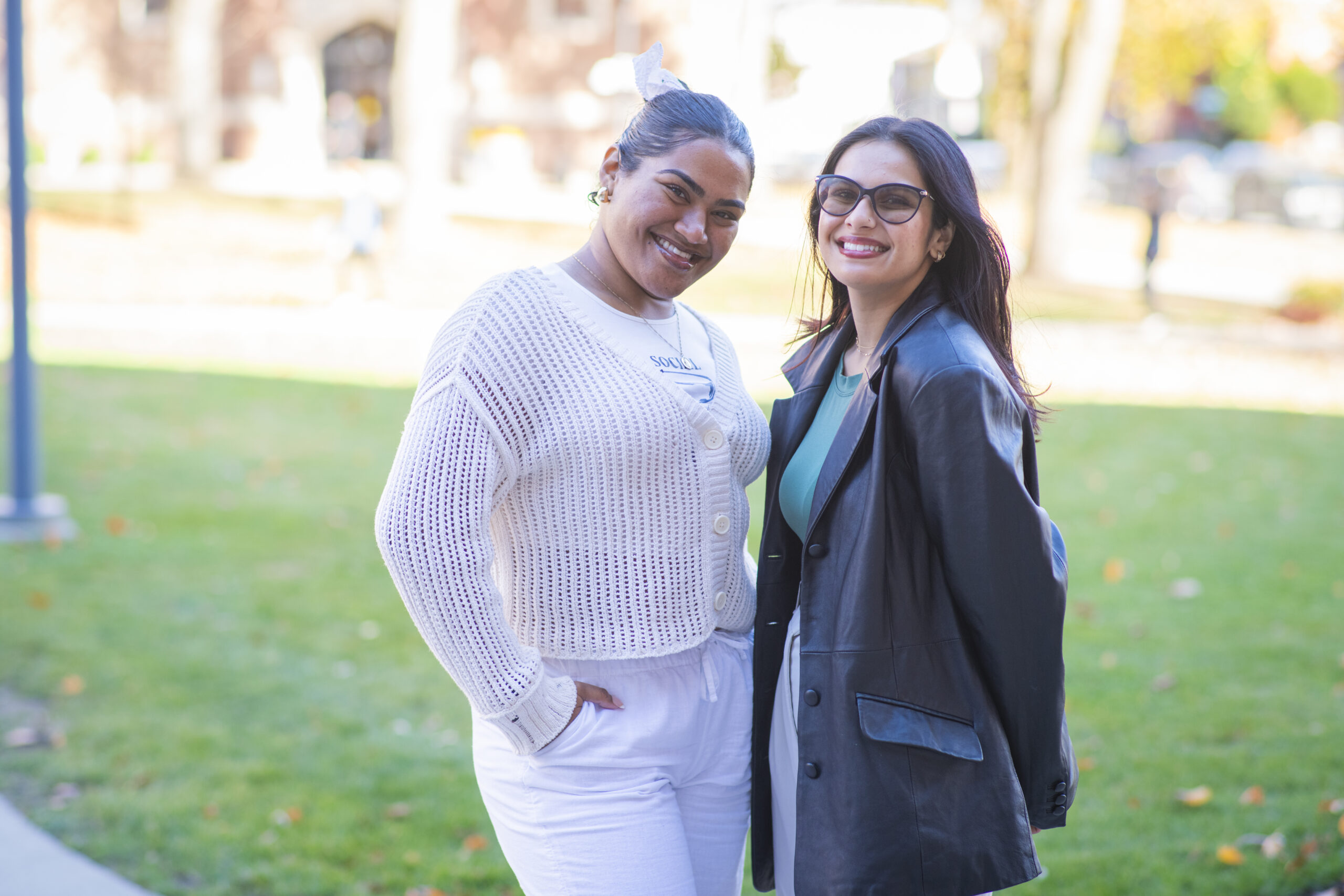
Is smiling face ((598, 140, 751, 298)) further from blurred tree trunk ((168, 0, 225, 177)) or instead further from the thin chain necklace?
blurred tree trunk ((168, 0, 225, 177))

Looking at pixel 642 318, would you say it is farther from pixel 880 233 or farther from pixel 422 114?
pixel 422 114

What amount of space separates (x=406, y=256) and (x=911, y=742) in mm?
18369

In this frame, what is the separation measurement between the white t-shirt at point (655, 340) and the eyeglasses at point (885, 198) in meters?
0.42

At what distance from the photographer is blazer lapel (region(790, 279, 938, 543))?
2293 millimetres

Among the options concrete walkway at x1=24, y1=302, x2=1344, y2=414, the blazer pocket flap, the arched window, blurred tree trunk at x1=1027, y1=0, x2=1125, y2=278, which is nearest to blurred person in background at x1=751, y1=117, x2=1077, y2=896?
the blazer pocket flap

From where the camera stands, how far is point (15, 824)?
13.7ft

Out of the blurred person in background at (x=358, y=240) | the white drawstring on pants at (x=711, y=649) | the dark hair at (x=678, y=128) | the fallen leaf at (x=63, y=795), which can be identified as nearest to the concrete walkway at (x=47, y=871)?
the fallen leaf at (x=63, y=795)

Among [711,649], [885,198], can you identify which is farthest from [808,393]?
[711,649]

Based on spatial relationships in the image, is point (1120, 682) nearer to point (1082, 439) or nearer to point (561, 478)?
point (561, 478)

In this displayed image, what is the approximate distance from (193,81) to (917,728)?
3102 centimetres

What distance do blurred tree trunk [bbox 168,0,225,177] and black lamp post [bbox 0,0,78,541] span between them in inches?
934

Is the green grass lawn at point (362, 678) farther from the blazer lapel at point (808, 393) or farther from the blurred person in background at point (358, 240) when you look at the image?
the blurred person in background at point (358, 240)

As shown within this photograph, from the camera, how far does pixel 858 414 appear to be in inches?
91.6

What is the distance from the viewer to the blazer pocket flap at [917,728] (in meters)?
2.19
